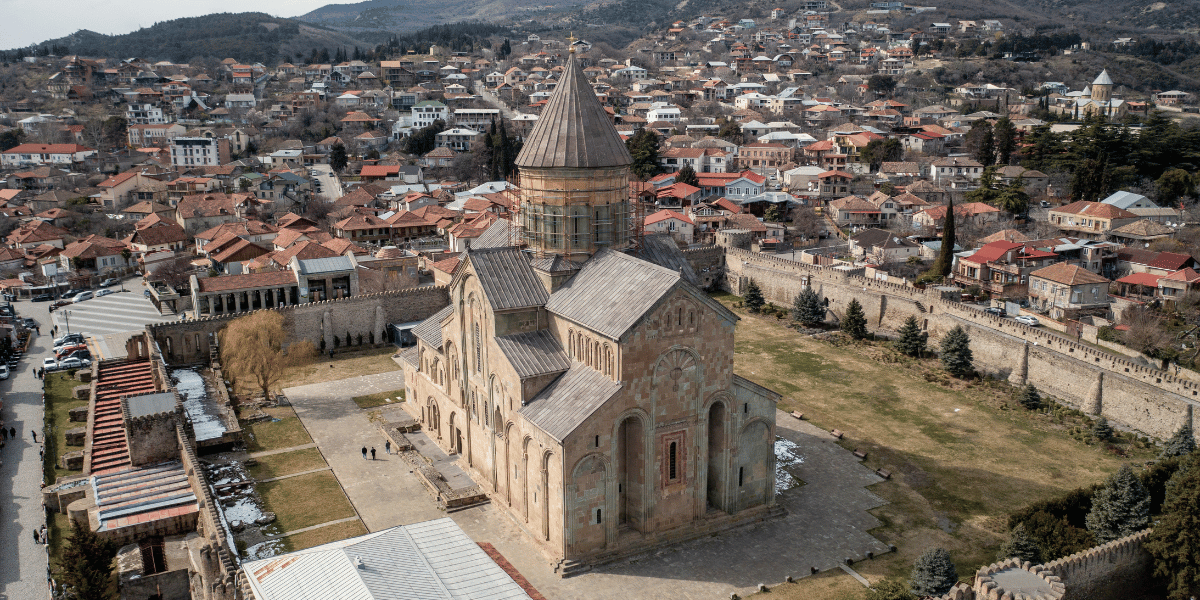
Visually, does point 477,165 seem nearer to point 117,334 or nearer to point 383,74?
point 117,334

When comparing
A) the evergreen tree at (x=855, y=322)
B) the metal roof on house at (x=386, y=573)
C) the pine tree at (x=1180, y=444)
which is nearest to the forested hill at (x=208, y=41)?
the evergreen tree at (x=855, y=322)

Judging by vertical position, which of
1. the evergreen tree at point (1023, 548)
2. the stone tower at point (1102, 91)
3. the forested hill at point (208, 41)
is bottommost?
the evergreen tree at point (1023, 548)

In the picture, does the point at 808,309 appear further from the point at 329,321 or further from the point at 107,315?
the point at 107,315

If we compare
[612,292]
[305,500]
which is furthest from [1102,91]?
[305,500]

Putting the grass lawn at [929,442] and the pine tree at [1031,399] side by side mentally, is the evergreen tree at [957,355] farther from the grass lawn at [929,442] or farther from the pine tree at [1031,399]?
the pine tree at [1031,399]

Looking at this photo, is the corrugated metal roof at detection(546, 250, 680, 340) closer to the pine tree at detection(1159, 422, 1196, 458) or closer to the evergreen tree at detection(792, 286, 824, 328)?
the pine tree at detection(1159, 422, 1196, 458)

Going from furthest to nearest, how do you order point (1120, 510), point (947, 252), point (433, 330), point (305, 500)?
point (947, 252) < point (433, 330) < point (305, 500) < point (1120, 510)
